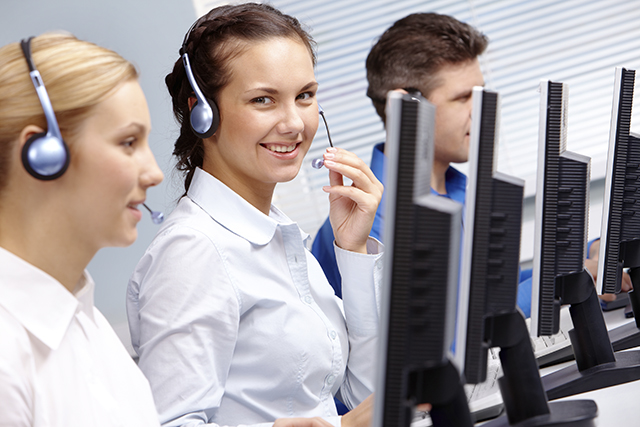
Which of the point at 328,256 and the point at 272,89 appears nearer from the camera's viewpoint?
the point at 272,89

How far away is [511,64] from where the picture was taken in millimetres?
2395

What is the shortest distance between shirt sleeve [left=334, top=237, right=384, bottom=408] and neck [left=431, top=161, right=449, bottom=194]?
0.66 m

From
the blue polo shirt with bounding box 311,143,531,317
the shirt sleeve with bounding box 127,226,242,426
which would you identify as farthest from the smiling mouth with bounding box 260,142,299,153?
the blue polo shirt with bounding box 311,143,531,317

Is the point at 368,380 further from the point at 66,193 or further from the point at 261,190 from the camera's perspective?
the point at 66,193

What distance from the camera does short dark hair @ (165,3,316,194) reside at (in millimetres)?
1061

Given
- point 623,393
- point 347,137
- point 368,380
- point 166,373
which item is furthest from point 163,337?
point 347,137

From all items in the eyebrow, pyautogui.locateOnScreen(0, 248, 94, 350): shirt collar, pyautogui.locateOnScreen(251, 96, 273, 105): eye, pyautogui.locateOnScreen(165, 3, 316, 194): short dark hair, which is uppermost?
pyautogui.locateOnScreen(165, 3, 316, 194): short dark hair

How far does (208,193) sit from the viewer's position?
3.55 feet

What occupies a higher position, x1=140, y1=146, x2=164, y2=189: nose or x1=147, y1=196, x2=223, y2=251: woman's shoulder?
x1=140, y1=146, x2=164, y2=189: nose

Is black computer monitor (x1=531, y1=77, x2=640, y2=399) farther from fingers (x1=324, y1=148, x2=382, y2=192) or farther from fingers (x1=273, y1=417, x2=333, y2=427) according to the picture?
fingers (x1=324, y1=148, x2=382, y2=192)

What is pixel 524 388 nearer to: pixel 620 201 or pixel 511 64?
pixel 620 201

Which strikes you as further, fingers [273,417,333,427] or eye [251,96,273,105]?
eye [251,96,273,105]

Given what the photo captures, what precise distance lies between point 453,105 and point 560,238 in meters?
0.90

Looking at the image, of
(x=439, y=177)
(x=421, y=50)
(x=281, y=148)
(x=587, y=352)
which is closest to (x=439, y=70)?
(x=421, y=50)
